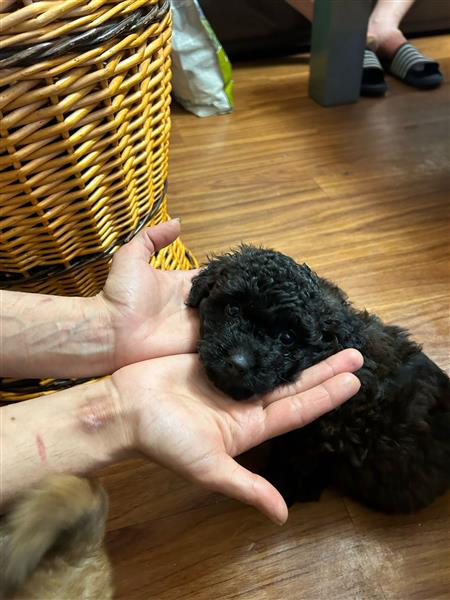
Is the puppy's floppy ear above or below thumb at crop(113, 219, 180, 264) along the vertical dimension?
below

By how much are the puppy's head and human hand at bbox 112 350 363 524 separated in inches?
1.4

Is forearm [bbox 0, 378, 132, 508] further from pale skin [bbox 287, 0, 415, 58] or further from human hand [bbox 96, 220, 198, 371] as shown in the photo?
pale skin [bbox 287, 0, 415, 58]

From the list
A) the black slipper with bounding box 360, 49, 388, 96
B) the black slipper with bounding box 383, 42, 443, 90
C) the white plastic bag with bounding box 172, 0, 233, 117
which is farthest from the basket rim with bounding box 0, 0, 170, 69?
the black slipper with bounding box 383, 42, 443, 90

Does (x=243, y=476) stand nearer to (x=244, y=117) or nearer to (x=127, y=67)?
(x=127, y=67)

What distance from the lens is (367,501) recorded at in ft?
3.48

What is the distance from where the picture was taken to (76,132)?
0.90 meters

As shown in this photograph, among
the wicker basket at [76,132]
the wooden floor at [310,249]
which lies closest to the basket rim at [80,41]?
the wicker basket at [76,132]

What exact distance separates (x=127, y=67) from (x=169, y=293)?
1.45 ft

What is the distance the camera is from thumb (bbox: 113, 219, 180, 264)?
1024 millimetres

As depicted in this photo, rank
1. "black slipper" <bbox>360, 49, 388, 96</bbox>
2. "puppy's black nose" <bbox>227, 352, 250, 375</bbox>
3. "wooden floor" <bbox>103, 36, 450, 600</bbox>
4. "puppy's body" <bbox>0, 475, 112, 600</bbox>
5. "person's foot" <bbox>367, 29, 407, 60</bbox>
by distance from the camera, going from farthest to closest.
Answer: "person's foot" <bbox>367, 29, 407, 60</bbox>
"black slipper" <bbox>360, 49, 388, 96</bbox>
"wooden floor" <bbox>103, 36, 450, 600</bbox>
"puppy's black nose" <bbox>227, 352, 250, 375</bbox>
"puppy's body" <bbox>0, 475, 112, 600</bbox>

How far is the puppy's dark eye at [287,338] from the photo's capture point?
0.94 meters

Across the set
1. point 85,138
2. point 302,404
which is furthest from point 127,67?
point 302,404

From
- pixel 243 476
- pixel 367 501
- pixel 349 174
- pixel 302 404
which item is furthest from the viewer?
pixel 349 174

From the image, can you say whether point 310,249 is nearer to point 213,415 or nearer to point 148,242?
point 148,242
